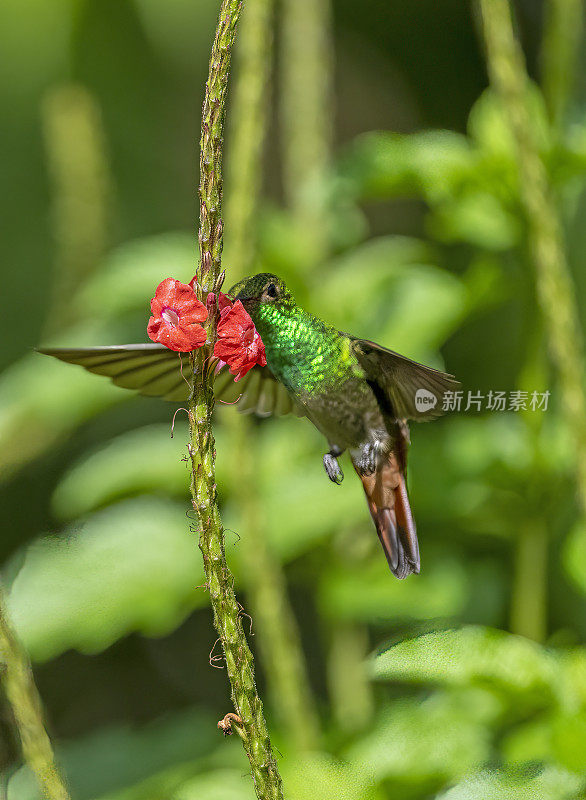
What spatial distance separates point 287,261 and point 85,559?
0.54m

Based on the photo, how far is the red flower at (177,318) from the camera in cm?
55

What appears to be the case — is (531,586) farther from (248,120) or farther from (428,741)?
(248,120)

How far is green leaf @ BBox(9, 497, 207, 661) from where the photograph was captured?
1.23 metres

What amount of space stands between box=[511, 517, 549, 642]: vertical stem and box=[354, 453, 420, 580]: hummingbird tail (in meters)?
0.58

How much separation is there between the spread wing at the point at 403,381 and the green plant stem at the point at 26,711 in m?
0.33

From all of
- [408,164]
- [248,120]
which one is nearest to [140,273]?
[408,164]

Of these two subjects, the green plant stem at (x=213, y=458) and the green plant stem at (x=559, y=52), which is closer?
the green plant stem at (x=213, y=458)

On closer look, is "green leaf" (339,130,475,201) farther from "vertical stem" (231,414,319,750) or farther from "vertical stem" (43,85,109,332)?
"vertical stem" (43,85,109,332)

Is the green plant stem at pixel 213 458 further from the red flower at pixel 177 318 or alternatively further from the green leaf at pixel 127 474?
the green leaf at pixel 127 474

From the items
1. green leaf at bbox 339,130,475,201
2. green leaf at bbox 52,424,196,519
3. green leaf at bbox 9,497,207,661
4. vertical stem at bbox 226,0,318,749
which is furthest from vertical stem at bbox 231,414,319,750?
green leaf at bbox 339,130,475,201

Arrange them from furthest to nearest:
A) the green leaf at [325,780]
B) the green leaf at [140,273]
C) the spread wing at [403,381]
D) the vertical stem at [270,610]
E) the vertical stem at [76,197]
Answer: the vertical stem at [76,197] < the green leaf at [140,273] < the vertical stem at [270,610] < the green leaf at [325,780] < the spread wing at [403,381]

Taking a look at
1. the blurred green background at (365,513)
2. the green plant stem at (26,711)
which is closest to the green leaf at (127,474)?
the blurred green background at (365,513)

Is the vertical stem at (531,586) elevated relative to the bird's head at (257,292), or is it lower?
lower

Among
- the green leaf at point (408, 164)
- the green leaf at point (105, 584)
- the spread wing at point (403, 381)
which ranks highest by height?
the green leaf at point (408, 164)
